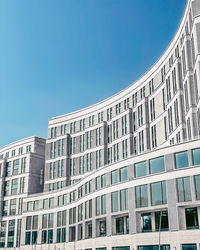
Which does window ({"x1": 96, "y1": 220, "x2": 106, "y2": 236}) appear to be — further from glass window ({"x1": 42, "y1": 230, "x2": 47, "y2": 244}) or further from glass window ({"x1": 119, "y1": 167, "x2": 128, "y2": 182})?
glass window ({"x1": 42, "y1": 230, "x2": 47, "y2": 244})

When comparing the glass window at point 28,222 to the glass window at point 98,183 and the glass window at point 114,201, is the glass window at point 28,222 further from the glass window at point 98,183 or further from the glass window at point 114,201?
the glass window at point 114,201

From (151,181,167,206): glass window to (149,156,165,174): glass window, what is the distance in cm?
184

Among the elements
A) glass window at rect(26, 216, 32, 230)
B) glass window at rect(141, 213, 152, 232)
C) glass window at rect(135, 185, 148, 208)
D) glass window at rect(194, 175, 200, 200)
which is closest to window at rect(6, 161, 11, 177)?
glass window at rect(26, 216, 32, 230)

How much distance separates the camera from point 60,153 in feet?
315

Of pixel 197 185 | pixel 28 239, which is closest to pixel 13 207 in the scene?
pixel 28 239

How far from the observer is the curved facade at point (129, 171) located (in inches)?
1848

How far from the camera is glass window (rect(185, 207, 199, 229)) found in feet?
146

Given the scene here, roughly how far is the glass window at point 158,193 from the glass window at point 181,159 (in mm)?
3445

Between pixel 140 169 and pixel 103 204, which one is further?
pixel 103 204

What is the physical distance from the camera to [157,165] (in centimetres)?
5019

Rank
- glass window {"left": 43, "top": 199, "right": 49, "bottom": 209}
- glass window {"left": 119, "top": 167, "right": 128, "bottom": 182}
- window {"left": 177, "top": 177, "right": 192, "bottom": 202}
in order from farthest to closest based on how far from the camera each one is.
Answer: glass window {"left": 43, "top": 199, "right": 49, "bottom": 209} → glass window {"left": 119, "top": 167, "right": 128, "bottom": 182} → window {"left": 177, "top": 177, "right": 192, "bottom": 202}

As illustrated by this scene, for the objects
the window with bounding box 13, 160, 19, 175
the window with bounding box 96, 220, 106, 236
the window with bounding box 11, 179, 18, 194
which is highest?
the window with bounding box 13, 160, 19, 175

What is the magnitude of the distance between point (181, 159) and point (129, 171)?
9407 millimetres

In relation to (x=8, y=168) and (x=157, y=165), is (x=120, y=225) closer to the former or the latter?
(x=157, y=165)
